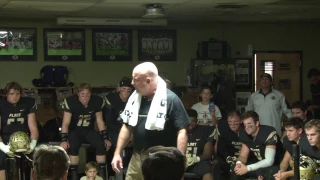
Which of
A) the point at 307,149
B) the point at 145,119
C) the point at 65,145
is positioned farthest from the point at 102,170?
the point at 145,119

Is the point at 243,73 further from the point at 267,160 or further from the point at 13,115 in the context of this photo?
the point at 13,115

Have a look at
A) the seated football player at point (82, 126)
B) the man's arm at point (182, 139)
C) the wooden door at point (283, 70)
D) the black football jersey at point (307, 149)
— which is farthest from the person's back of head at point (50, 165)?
the wooden door at point (283, 70)

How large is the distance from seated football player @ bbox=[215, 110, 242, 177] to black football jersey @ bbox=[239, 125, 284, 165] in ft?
1.45

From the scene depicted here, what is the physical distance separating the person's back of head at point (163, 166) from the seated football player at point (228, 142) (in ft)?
14.9

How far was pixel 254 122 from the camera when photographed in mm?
6797

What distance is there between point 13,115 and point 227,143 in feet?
8.92

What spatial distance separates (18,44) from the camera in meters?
10.4

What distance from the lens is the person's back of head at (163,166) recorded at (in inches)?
105

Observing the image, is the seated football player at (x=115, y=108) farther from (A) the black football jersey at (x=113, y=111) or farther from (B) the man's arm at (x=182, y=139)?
(B) the man's arm at (x=182, y=139)

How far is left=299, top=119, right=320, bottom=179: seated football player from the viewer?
5910 millimetres

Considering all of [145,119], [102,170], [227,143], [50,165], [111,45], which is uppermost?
[111,45]

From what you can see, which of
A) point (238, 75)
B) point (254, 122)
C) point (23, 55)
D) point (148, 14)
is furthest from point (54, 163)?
point (238, 75)

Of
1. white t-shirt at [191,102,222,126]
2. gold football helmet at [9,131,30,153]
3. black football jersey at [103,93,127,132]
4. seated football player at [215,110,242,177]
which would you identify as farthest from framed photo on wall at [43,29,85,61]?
seated football player at [215,110,242,177]

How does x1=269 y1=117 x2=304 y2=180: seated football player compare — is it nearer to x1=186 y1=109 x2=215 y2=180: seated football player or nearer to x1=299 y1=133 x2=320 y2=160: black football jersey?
x1=299 y1=133 x2=320 y2=160: black football jersey
